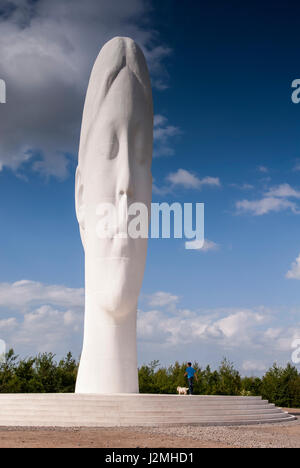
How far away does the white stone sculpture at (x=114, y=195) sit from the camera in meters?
14.3

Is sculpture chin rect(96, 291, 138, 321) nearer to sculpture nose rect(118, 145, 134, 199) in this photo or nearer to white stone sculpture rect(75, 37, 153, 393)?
white stone sculpture rect(75, 37, 153, 393)

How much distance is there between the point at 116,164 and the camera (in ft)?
49.0

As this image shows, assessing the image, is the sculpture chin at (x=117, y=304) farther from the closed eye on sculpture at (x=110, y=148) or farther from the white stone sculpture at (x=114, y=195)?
the closed eye on sculpture at (x=110, y=148)

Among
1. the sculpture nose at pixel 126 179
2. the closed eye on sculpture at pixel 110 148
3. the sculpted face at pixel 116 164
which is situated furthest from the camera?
the closed eye on sculpture at pixel 110 148

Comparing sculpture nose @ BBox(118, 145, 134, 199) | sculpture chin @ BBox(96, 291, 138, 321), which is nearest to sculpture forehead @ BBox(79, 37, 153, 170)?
sculpture nose @ BBox(118, 145, 134, 199)

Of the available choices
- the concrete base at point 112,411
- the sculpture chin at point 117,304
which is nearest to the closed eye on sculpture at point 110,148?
the sculpture chin at point 117,304

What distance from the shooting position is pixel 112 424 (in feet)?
33.7

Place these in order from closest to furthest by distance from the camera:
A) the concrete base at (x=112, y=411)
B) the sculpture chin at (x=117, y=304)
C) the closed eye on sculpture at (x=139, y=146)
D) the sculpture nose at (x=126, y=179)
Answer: the concrete base at (x=112, y=411) < the sculpture chin at (x=117, y=304) < the sculpture nose at (x=126, y=179) < the closed eye on sculpture at (x=139, y=146)

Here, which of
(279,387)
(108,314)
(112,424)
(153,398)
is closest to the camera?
(112,424)

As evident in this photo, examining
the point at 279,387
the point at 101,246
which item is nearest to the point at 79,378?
the point at 101,246

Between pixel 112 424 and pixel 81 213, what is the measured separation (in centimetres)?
740

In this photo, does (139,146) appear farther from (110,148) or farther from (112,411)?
(112,411)
